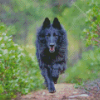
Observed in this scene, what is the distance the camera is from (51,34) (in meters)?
4.34

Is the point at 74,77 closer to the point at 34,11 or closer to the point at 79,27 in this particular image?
the point at 79,27

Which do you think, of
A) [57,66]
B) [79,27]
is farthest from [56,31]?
[79,27]

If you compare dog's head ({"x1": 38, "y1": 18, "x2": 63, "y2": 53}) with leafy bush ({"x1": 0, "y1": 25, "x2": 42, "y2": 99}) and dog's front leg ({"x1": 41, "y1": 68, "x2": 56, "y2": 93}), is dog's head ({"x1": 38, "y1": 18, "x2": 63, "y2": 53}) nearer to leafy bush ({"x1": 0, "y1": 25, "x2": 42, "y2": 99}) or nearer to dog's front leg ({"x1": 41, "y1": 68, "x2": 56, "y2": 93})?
dog's front leg ({"x1": 41, "y1": 68, "x2": 56, "y2": 93})

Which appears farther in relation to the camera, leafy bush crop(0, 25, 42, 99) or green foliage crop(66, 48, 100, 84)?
green foliage crop(66, 48, 100, 84)

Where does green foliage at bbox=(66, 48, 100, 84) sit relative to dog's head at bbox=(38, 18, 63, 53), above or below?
below

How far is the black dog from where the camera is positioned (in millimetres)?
4391

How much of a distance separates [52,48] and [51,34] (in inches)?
14.0

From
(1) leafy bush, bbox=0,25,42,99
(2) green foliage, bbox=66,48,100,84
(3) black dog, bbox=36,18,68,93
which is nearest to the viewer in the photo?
(1) leafy bush, bbox=0,25,42,99

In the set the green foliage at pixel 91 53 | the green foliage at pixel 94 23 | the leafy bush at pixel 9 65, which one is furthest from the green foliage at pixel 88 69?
the leafy bush at pixel 9 65

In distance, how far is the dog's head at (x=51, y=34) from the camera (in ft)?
13.9

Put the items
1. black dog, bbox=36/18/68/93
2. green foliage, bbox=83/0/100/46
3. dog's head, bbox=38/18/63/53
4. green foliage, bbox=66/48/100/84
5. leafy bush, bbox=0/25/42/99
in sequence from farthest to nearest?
1. green foliage, bbox=66/48/100/84
2. green foliage, bbox=83/0/100/46
3. black dog, bbox=36/18/68/93
4. dog's head, bbox=38/18/63/53
5. leafy bush, bbox=0/25/42/99

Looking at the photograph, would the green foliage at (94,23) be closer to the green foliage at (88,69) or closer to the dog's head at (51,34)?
the dog's head at (51,34)

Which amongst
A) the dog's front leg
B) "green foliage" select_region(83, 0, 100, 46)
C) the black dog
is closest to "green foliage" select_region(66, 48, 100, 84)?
"green foliage" select_region(83, 0, 100, 46)

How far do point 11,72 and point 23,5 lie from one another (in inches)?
354
